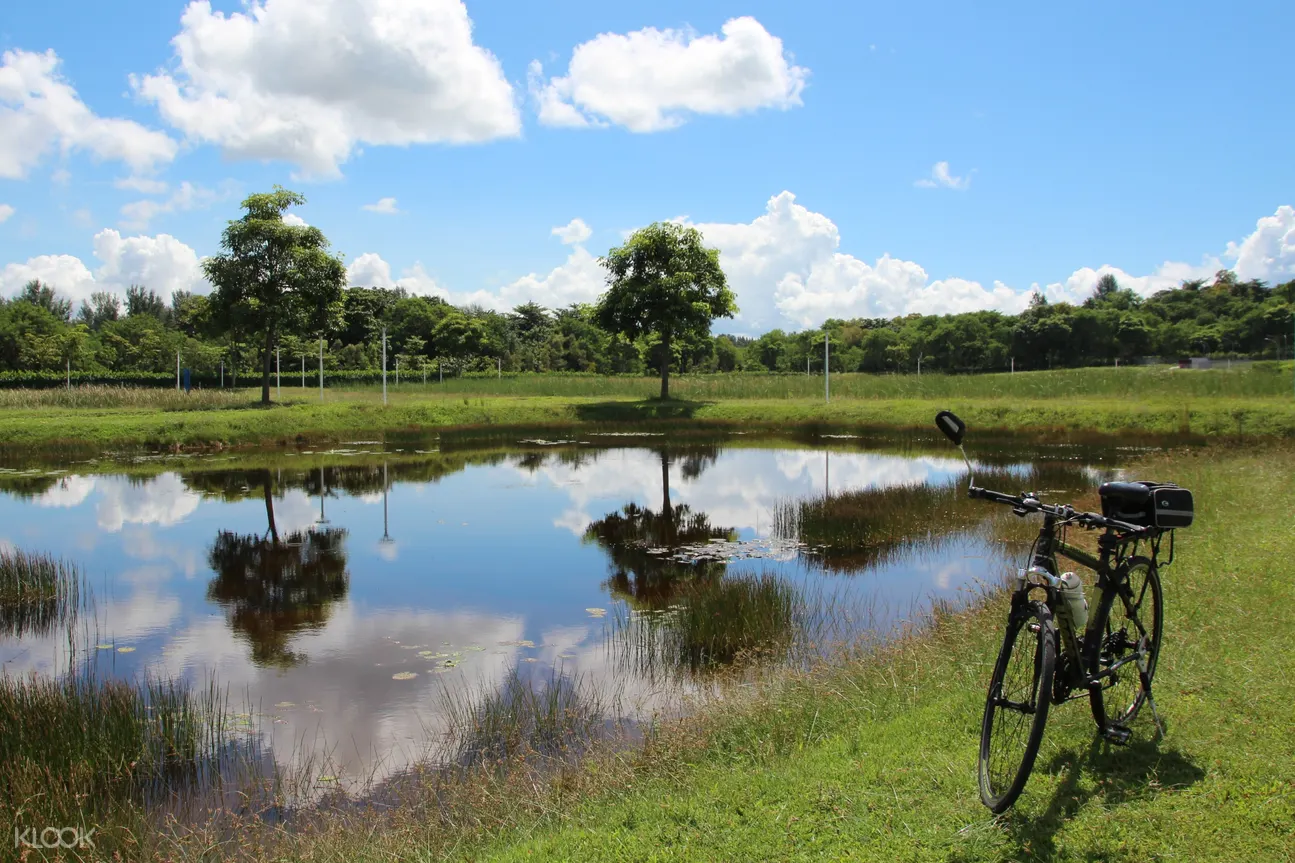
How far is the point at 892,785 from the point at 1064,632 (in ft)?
3.80

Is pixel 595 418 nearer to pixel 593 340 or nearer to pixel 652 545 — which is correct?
pixel 652 545

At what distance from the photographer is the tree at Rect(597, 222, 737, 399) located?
38.8 metres

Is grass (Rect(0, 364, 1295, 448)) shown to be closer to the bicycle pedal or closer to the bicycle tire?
the bicycle tire

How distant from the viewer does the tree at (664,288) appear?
127 ft

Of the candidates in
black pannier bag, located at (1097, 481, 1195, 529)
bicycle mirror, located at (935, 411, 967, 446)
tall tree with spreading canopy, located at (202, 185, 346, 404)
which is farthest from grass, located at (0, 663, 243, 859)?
tall tree with spreading canopy, located at (202, 185, 346, 404)

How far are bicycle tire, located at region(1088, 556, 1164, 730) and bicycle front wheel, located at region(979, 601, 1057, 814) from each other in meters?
0.34

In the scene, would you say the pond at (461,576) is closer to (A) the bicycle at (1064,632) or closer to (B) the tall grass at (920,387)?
(A) the bicycle at (1064,632)

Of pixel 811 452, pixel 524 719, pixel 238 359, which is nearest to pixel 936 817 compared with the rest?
pixel 524 719

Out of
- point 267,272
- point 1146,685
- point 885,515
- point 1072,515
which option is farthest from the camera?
point 267,272

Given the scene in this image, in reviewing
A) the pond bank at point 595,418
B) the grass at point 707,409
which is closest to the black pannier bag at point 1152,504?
the pond bank at point 595,418

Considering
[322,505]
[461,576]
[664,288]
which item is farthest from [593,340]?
[461,576]

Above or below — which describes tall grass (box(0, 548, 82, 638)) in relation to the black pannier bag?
below

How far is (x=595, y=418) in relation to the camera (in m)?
36.4

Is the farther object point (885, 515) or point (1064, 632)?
point (885, 515)
